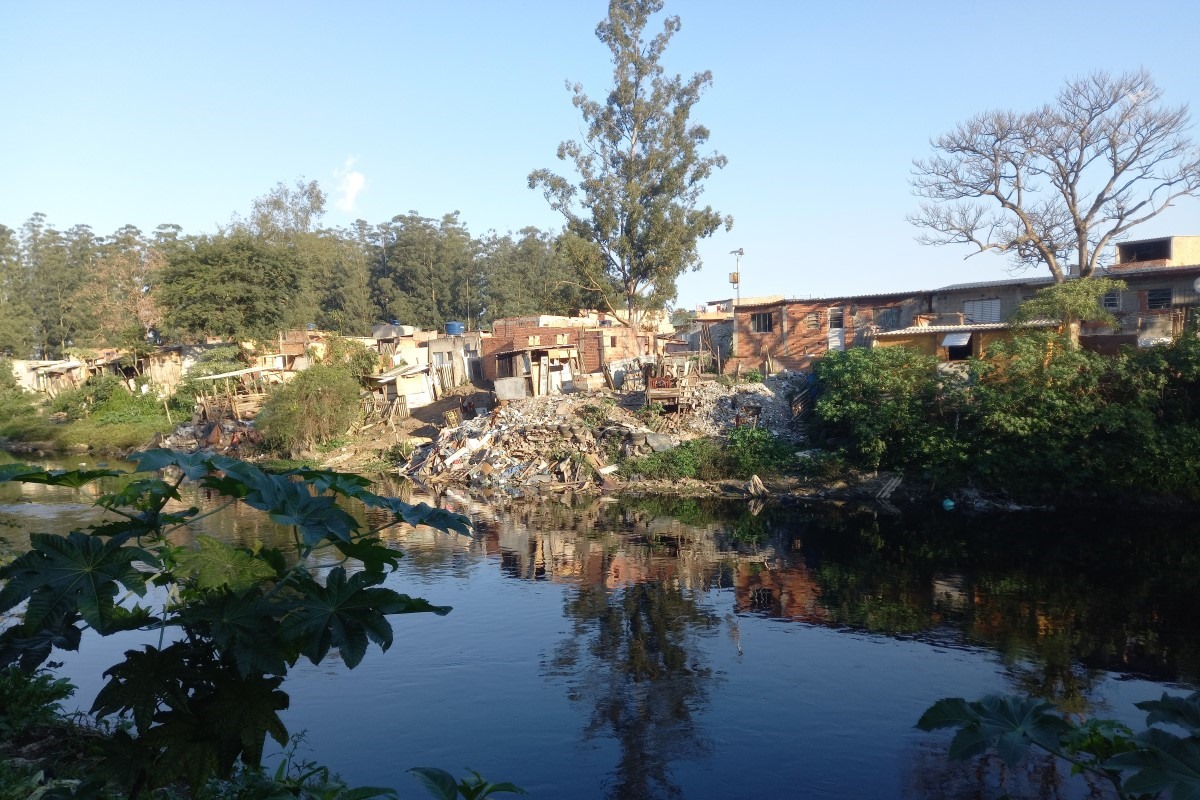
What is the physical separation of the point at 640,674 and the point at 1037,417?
14880 millimetres

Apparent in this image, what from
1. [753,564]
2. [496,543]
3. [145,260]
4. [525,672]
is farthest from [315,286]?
[525,672]

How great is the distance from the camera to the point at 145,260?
50.7m

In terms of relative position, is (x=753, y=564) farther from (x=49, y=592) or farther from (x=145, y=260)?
(x=145, y=260)

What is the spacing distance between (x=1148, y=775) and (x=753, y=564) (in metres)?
12.8

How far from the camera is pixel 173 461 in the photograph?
12.1ft

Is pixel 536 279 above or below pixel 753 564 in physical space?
Result: above

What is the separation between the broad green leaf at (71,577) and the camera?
3195mm

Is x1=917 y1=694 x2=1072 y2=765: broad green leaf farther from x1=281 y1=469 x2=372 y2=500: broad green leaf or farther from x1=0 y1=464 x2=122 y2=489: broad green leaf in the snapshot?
x1=0 y1=464 x2=122 y2=489: broad green leaf

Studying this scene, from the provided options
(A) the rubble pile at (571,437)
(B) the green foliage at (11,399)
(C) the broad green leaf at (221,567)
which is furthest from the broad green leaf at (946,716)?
(B) the green foliage at (11,399)

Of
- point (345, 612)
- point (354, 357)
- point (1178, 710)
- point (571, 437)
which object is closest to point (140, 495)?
point (345, 612)

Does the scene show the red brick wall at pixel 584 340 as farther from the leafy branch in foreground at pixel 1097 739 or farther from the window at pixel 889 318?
the leafy branch in foreground at pixel 1097 739

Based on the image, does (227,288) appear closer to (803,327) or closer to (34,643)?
(803,327)

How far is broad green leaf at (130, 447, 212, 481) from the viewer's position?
351 centimetres

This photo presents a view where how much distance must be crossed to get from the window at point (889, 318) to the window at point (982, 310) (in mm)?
2268
